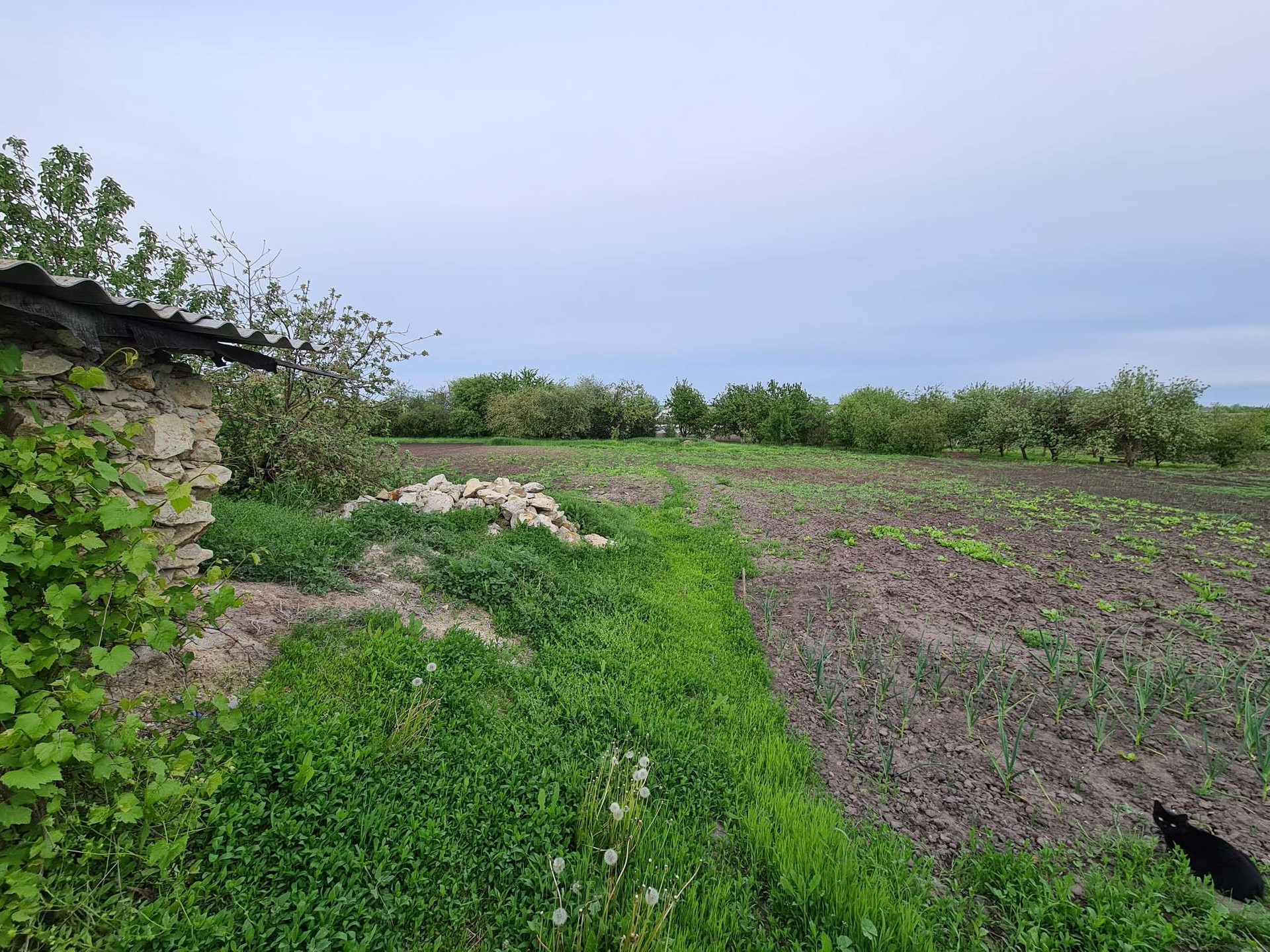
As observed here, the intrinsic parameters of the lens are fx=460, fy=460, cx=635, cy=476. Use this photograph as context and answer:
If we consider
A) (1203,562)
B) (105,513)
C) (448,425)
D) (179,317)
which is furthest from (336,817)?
(448,425)

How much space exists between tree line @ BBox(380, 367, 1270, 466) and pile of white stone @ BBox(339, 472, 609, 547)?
15.9 meters

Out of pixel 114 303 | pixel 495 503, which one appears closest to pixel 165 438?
pixel 114 303

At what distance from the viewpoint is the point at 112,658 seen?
1.82 meters

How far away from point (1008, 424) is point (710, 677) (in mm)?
33793

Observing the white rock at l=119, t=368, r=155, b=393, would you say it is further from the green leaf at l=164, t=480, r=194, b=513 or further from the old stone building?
the green leaf at l=164, t=480, r=194, b=513

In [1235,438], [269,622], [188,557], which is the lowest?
[269,622]

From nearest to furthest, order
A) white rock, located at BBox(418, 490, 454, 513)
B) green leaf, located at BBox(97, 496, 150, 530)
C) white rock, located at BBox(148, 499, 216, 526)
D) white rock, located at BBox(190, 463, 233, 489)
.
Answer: green leaf, located at BBox(97, 496, 150, 530) < white rock, located at BBox(148, 499, 216, 526) < white rock, located at BBox(190, 463, 233, 489) < white rock, located at BBox(418, 490, 454, 513)

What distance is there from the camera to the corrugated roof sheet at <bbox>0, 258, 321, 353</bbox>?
6.91 ft

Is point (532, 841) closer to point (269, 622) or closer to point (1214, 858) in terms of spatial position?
point (269, 622)

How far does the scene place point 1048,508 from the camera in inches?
457

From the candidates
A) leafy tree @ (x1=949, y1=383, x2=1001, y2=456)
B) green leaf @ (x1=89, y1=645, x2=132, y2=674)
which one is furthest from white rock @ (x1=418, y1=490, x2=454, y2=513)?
leafy tree @ (x1=949, y1=383, x2=1001, y2=456)

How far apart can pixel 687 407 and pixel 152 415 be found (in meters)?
40.1

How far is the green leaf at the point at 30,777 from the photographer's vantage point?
56.4 inches

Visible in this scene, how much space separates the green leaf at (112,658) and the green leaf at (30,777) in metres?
0.31
